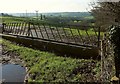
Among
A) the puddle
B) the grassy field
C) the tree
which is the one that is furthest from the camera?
the tree

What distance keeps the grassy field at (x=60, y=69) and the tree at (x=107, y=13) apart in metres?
4.72

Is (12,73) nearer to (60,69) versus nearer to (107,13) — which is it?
(60,69)

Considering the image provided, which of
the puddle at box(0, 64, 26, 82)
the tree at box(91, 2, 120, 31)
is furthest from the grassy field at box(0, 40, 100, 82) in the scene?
the tree at box(91, 2, 120, 31)

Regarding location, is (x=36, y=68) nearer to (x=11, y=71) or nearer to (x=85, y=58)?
(x=11, y=71)

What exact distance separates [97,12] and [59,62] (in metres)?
11.5

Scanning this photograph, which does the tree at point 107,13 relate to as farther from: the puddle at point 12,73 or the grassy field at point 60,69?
the puddle at point 12,73

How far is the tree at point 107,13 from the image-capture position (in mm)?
18859

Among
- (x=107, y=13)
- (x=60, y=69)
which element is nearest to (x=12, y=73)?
(x=60, y=69)

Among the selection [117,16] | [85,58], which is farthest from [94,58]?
[117,16]

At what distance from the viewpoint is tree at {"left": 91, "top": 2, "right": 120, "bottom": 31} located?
18.9m

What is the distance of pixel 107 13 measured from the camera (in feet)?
68.5

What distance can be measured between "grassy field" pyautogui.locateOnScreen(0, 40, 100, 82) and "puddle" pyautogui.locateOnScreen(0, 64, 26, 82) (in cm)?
51

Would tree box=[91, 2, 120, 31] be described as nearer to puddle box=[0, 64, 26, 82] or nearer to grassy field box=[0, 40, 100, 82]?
grassy field box=[0, 40, 100, 82]

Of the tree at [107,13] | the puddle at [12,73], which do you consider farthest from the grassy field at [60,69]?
the tree at [107,13]
